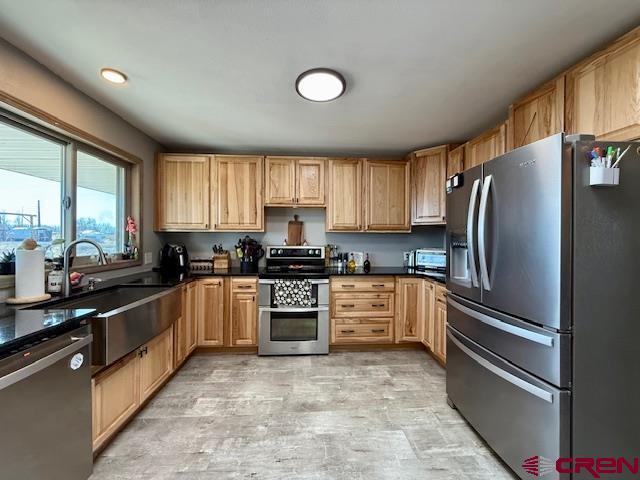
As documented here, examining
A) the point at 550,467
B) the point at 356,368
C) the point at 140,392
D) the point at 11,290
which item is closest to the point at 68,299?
the point at 11,290

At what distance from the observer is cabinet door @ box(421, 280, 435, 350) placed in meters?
3.02

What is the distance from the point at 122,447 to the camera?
177 centimetres

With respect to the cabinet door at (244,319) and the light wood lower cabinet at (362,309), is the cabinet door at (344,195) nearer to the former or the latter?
the light wood lower cabinet at (362,309)

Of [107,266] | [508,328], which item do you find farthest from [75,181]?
[508,328]

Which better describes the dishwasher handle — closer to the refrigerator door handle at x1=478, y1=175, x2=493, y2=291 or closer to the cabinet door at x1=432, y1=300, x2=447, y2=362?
the refrigerator door handle at x1=478, y1=175, x2=493, y2=291

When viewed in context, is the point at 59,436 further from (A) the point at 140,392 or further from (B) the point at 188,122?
(B) the point at 188,122

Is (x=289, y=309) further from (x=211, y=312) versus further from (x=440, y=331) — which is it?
(x=440, y=331)

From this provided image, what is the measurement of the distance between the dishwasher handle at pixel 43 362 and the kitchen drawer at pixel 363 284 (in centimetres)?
228

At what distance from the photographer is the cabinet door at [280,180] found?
3482mm

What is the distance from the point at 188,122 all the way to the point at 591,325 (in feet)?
10.7

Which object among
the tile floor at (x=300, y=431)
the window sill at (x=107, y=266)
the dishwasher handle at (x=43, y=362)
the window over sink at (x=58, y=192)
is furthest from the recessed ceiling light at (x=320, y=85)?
the tile floor at (x=300, y=431)

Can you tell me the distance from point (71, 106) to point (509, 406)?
3445 millimetres

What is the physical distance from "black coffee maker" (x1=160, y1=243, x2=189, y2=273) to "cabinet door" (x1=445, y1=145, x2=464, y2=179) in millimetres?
3221
